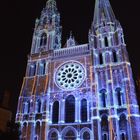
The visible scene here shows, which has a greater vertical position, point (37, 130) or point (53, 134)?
point (37, 130)

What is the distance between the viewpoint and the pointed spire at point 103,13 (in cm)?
3654

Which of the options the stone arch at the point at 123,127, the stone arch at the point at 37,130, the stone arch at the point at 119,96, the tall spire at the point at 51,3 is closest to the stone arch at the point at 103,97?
the stone arch at the point at 119,96

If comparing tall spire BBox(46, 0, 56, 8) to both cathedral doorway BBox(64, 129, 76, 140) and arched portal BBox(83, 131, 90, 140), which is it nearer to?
cathedral doorway BBox(64, 129, 76, 140)

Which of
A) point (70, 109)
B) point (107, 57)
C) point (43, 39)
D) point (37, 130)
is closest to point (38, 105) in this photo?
point (37, 130)

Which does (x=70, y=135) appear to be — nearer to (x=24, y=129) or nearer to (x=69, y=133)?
(x=69, y=133)

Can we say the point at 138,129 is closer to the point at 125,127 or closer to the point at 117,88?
the point at 125,127

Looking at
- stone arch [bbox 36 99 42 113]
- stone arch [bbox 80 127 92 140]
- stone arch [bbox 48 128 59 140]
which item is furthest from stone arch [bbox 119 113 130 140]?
stone arch [bbox 36 99 42 113]

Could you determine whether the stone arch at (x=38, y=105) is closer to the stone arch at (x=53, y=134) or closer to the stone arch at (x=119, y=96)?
the stone arch at (x=53, y=134)

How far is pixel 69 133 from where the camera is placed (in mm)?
28391

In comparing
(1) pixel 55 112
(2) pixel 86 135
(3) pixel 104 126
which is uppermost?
(1) pixel 55 112

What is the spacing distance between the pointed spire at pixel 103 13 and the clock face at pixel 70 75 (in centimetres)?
893

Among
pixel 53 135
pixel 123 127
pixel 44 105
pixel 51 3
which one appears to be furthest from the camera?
pixel 51 3

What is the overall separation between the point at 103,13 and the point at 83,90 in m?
16.0

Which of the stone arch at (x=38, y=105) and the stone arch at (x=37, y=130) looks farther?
the stone arch at (x=38, y=105)
